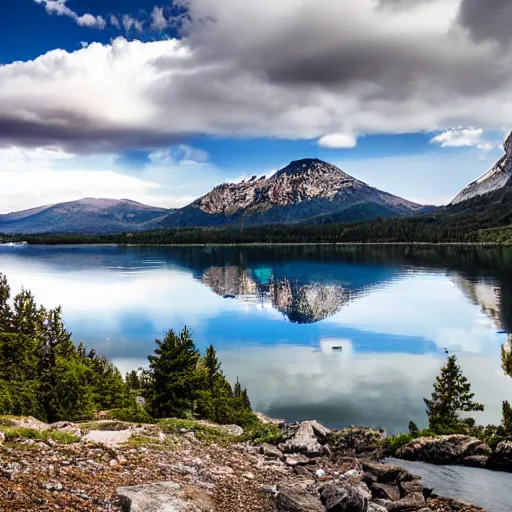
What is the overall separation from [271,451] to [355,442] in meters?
5.90

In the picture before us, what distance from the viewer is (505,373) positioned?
2990 inches

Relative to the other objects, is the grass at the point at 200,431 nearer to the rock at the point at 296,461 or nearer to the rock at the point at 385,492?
the rock at the point at 296,461

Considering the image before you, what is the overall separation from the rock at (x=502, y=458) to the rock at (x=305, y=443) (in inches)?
354

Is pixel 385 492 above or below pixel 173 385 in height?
above

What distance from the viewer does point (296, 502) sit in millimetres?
18484

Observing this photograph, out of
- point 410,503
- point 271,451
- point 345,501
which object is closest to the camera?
point 345,501

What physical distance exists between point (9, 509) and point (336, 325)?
111 m

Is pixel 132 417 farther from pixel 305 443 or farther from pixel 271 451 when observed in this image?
pixel 305 443

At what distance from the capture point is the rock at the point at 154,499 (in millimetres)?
16344

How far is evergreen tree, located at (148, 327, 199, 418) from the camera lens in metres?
43.6

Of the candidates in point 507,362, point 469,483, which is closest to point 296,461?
point 469,483

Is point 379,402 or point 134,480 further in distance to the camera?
point 379,402

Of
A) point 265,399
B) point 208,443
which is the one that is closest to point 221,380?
point 265,399

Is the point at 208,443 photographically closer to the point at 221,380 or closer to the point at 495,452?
the point at 495,452
